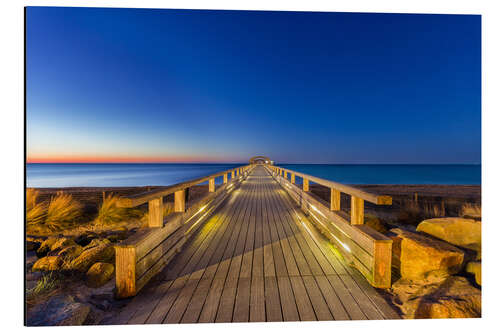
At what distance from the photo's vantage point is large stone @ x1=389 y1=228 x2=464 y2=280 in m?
2.03

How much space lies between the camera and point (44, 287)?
7.81 ft

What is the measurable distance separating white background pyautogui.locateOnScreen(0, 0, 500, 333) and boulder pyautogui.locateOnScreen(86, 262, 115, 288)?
1.91 ft

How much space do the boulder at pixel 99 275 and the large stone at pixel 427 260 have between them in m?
3.47

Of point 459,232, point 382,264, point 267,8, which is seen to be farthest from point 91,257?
point 459,232

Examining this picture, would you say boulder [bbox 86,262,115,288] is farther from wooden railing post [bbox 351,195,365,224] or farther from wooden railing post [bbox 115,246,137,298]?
wooden railing post [bbox 351,195,365,224]

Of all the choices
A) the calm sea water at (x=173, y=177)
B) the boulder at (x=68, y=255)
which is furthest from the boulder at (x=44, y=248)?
the calm sea water at (x=173, y=177)

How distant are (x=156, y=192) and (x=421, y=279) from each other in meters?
2.95

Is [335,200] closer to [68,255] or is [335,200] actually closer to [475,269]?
[475,269]

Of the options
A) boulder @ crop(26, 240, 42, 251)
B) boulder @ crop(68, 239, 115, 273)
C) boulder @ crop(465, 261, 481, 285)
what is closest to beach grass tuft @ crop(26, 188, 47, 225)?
boulder @ crop(26, 240, 42, 251)

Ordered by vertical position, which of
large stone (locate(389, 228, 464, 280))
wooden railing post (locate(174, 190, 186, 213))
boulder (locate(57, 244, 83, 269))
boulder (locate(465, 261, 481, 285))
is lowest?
boulder (locate(57, 244, 83, 269))

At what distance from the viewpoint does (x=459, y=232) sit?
2.76 meters

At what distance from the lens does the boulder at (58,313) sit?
1.71 meters

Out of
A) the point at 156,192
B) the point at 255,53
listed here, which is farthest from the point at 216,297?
the point at 255,53
